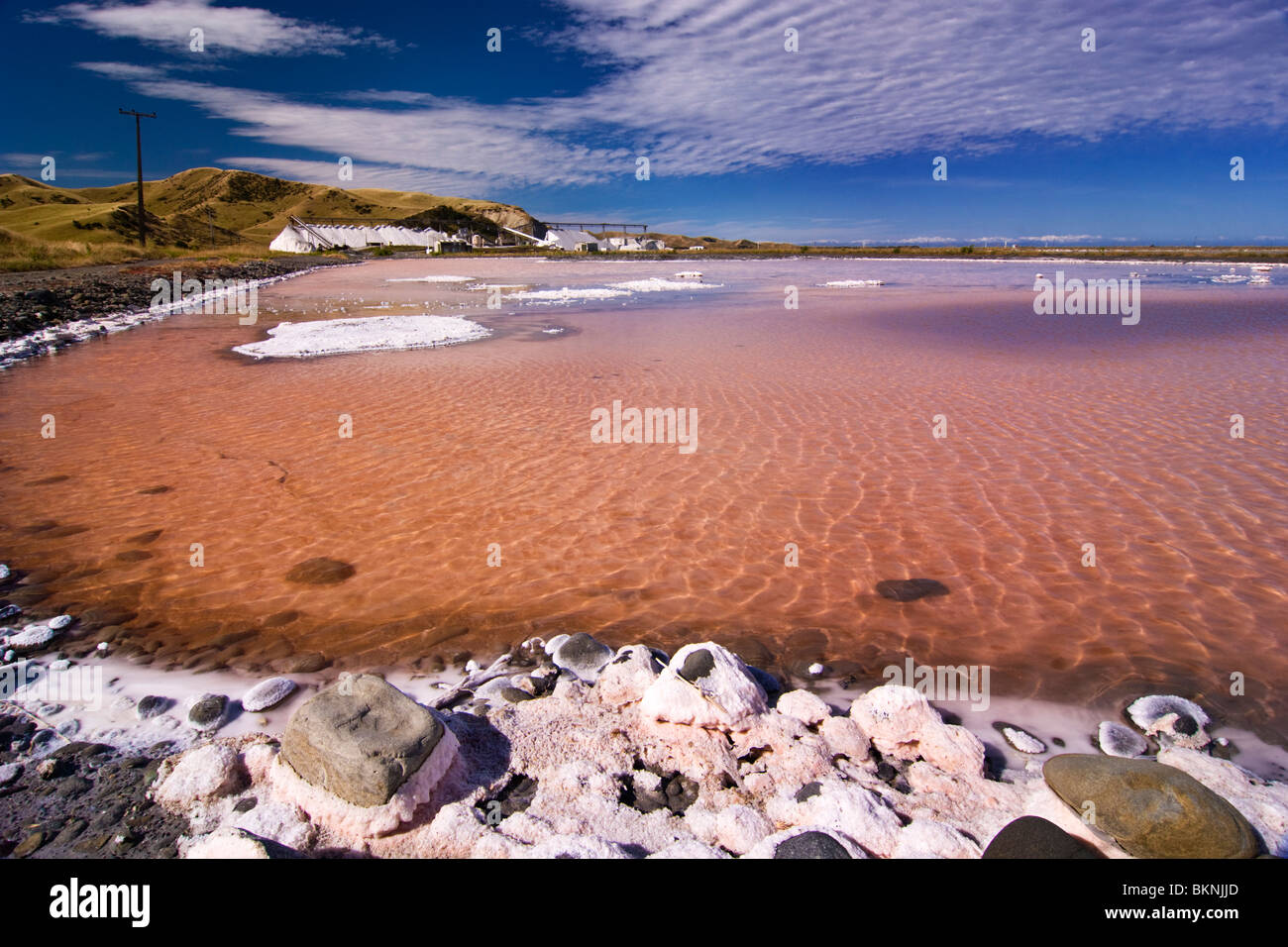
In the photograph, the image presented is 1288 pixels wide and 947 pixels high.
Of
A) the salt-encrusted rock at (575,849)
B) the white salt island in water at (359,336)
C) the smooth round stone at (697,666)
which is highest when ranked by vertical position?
the white salt island in water at (359,336)

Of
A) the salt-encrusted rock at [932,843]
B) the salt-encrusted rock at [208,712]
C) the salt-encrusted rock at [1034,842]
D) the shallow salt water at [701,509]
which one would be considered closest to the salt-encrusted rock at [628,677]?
the shallow salt water at [701,509]

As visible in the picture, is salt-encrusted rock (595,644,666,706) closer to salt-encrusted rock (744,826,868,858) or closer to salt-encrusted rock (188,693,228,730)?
salt-encrusted rock (744,826,868,858)

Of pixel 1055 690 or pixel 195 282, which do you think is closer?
pixel 1055 690

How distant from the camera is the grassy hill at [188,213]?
129 ft

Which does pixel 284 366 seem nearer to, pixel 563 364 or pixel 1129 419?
pixel 563 364

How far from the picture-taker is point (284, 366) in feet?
42.5

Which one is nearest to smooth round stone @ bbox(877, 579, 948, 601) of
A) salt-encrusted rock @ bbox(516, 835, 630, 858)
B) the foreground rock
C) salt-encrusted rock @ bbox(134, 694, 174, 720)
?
salt-encrusted rock @ bbox(516, 835, 630, 858)

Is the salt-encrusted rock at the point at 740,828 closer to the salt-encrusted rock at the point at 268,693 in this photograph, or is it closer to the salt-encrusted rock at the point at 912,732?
the salt-encrusted rock at the point at 912,732

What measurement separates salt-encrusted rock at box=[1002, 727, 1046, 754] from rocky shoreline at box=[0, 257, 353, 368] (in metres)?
16.9

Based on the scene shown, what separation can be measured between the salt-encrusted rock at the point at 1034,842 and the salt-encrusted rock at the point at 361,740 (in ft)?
7.69

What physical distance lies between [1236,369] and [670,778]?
14.0 meters

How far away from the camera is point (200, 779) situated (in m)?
3.01

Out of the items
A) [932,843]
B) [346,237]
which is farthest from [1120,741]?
[346,237]
